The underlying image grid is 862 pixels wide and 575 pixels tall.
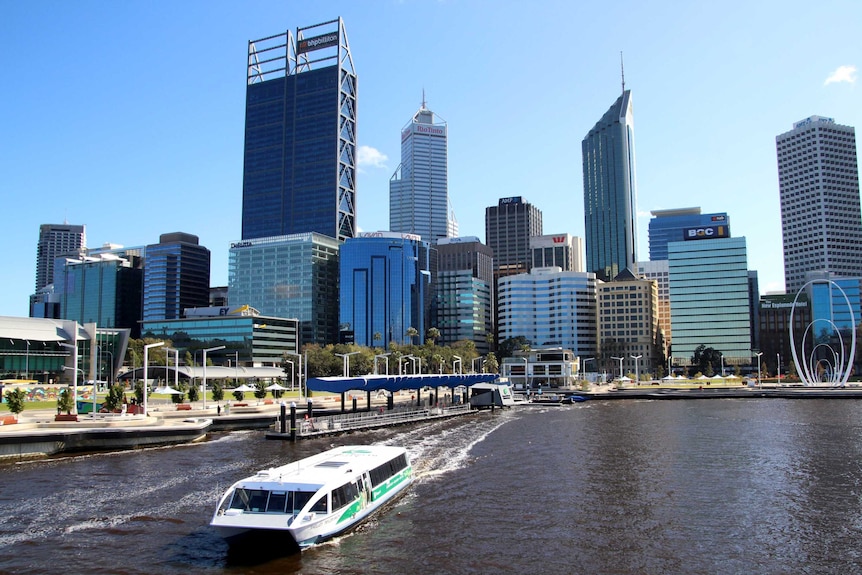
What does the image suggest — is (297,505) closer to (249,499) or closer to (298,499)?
(298,499)

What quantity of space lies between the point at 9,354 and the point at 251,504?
128340 mm

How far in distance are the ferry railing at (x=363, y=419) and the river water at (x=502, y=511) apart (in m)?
5.91

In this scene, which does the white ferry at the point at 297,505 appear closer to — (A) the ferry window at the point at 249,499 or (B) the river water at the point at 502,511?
(A) the ferry window at the point at 249,499

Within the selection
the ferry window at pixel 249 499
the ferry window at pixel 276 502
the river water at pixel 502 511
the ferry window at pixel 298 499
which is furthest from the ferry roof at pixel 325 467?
the river water at pixel 502 511

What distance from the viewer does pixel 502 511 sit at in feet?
140

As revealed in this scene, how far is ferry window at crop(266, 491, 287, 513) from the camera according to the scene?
35.1 meters

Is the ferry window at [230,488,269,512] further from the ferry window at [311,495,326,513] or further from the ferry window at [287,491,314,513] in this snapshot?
the ferry window at [311,495,326,513]

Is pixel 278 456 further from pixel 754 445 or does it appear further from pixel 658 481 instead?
pixel 754 445

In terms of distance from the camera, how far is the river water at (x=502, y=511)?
3316cm

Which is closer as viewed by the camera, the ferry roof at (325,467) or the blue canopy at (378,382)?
the ferry roof at (325,467)

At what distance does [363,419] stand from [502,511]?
163 feet

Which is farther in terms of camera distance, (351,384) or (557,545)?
(351,384)

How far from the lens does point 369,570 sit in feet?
104

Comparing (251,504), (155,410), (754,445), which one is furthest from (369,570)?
(155,410)
